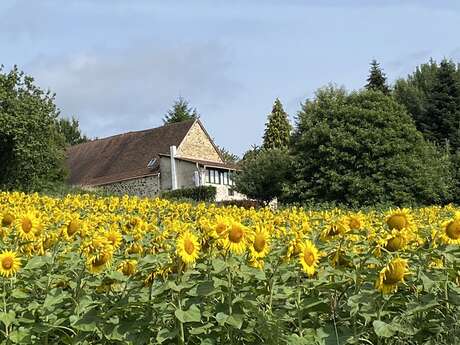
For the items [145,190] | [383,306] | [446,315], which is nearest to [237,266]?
[383,306]

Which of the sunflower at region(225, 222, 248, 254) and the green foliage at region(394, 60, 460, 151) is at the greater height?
the green foliage at region(394, 60, 460, 151)

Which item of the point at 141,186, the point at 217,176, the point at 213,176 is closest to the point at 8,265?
the point at 141,186

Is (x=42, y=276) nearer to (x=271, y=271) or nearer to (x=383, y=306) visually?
(x=271, y=271)

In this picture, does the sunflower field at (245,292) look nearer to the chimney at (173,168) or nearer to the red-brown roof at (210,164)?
the chimney at (173,168)

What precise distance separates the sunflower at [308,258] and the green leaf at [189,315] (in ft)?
1.56

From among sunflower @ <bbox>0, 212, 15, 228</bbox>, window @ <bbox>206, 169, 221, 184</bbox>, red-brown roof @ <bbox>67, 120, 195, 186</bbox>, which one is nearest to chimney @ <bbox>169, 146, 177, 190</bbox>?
red-brown roof @ <bbox>67, 120, 195, 186</bbox>

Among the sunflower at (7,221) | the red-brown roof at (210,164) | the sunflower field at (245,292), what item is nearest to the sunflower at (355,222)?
the sunflower field at (245,292)

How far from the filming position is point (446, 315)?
9.08 ft

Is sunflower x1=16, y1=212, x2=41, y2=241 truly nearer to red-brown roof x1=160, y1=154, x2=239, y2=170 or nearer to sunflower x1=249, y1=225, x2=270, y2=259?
sunflower x1=249, y1=225, x2=270, y2=259

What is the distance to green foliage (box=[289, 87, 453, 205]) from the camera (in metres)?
23.2

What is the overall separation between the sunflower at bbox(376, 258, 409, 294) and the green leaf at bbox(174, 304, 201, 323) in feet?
2.23

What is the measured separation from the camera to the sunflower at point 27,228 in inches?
139

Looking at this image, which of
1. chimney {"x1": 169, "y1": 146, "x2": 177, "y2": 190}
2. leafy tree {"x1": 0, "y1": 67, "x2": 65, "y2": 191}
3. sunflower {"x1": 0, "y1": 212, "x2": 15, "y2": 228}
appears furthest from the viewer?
chimney {"x1": 169, "y1": 146, "x2": 177, "y2": 190}

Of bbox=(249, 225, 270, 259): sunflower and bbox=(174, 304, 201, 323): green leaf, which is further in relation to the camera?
bbox=(249, 225, 270, 259): sunflower
